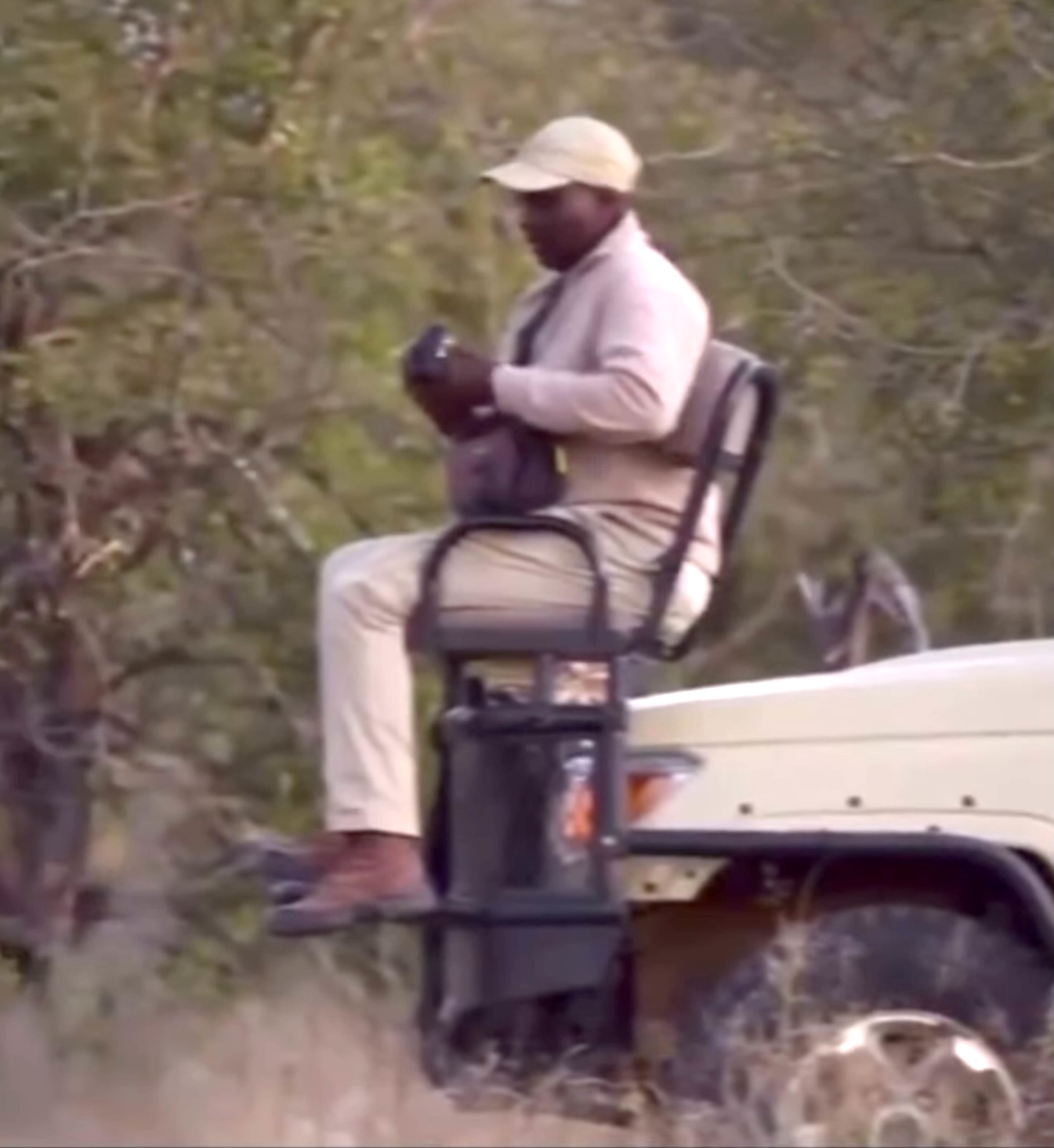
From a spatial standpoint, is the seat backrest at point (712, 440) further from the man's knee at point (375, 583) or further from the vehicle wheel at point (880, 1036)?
the vehicle wheel at point (880, 1036)

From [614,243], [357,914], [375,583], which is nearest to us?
[357,914]

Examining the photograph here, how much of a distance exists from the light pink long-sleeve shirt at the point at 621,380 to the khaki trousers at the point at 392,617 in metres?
0.13

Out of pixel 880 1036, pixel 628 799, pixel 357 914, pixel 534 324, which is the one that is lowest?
pixel 880 1036

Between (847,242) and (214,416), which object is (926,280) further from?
(214,416)

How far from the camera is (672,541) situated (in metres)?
6.50

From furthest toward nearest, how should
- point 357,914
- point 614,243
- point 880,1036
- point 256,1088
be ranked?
1. point 614,243
2. point 256,1088
3. point 357,914
4. point 880,1036

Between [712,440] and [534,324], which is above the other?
[534,324]

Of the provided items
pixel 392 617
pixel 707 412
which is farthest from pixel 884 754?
pixel 392 617

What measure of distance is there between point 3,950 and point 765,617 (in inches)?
204

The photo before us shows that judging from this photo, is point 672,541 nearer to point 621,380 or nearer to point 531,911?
point 621,380

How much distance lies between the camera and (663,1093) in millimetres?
6328

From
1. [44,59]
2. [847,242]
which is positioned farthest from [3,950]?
[847,242]

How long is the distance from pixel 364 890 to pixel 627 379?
93 centimetres

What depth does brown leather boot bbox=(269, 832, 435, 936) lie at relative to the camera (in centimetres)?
630
